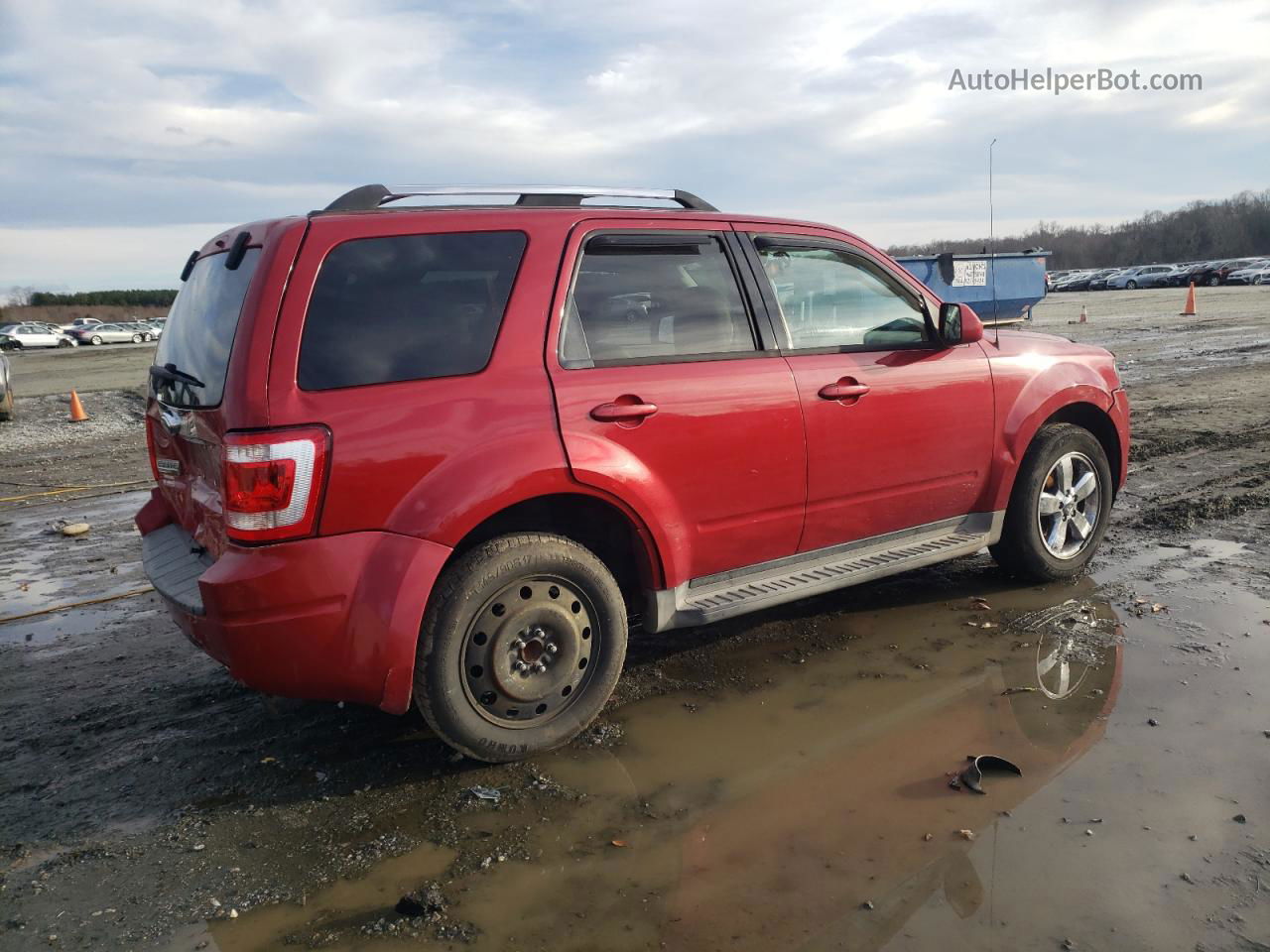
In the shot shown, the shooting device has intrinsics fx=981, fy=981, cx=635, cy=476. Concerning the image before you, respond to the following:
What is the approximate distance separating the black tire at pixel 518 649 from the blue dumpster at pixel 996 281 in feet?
54.1

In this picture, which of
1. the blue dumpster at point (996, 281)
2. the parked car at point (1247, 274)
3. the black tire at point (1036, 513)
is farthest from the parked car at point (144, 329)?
the parked car at point (1247, 274)

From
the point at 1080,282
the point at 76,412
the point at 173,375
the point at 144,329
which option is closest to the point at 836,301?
the point at 173,375

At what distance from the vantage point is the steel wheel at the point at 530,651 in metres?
3.44

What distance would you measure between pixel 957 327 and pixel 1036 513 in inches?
43.7

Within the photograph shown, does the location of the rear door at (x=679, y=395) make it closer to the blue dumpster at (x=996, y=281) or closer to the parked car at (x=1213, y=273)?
the blue dumpster at (x=996, y=281)

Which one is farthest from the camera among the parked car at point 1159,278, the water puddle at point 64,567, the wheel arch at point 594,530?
the parked car at point 1159,278

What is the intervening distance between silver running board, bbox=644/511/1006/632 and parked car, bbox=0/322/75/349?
57.9m

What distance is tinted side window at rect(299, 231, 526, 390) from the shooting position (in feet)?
10.5

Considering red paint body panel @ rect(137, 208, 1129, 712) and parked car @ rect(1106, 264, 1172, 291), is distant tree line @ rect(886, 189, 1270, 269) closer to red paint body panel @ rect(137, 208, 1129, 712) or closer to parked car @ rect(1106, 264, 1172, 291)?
parked car @ rect(1106, 264, 1172, 291)

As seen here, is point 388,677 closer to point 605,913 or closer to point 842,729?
point 605,913

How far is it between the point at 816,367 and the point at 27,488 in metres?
8.80

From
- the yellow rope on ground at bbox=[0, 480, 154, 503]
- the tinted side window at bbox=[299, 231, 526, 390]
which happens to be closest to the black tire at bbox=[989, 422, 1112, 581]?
the tinted side window at bbox=[299, 231, 526, 390]

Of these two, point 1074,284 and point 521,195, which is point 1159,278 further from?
point 521,195

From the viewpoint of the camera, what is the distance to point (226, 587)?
3084mm
